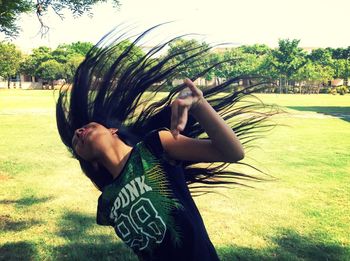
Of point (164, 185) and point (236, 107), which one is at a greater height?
point (236, 107)

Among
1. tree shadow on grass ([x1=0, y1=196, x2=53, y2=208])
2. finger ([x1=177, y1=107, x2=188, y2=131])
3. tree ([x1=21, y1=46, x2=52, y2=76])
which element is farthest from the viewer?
tree ([x1=21, y1=46, x2=52, y2=76])

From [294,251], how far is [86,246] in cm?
215

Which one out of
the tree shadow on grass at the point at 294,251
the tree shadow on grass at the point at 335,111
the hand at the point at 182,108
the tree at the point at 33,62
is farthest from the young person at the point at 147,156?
the tree at the point at 33,62

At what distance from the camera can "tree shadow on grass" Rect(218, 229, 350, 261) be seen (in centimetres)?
422

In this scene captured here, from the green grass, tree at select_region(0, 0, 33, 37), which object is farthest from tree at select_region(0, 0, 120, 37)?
the green grass

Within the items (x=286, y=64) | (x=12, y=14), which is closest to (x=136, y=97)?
(x=12, y=14)

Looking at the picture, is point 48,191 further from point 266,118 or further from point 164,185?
point 164,185

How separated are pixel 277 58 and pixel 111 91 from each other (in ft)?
206

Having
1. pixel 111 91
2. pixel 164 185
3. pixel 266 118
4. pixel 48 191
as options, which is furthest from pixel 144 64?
pixel 48 191

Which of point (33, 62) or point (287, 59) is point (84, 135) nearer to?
point (287, 59)

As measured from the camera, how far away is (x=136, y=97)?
2.79 meters

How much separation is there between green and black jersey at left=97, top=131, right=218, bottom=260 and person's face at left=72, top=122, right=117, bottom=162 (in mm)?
164

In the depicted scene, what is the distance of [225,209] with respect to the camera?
19.0 feet

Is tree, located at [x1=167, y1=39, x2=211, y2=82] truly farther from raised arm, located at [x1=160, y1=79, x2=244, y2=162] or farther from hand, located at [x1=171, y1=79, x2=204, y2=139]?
hand, located at [x1=171, y1=79, x2=204, y2=139]
